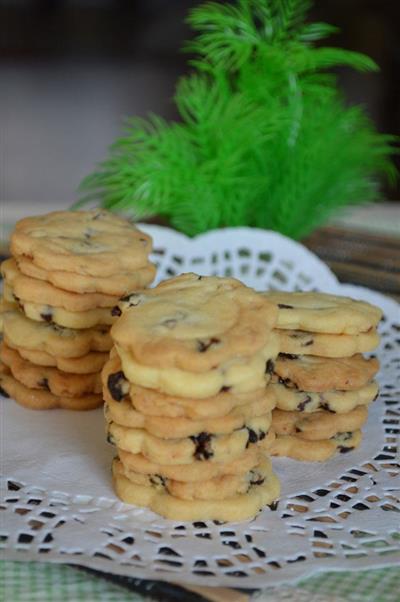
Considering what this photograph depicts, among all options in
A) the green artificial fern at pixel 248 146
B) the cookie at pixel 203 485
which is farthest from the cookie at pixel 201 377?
the green artificial fern at pixel 248 146

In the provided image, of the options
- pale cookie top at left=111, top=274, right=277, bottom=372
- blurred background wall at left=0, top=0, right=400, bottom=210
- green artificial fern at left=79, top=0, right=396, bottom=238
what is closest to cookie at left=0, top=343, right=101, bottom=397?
pale cookie top at left=111, top=274, right=277, bottom=372

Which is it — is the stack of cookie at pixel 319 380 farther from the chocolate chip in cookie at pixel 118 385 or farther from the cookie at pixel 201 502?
the chocolate chip in cookie at pixel 118 385

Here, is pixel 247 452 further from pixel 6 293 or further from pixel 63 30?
pixel 63 30

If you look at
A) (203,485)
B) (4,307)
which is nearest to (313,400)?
(203,485)

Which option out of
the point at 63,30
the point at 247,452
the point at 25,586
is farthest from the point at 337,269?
the point at 63,30

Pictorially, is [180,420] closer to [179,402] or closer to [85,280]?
[179,402]
